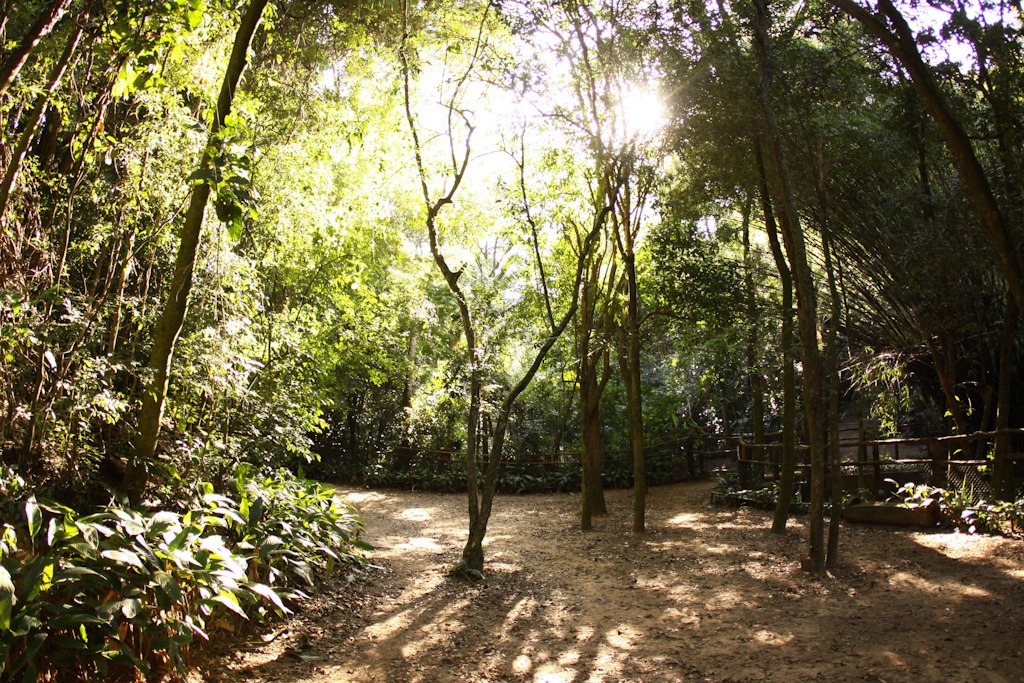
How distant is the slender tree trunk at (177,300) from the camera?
4805 mm

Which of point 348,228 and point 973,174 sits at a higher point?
point 348,228

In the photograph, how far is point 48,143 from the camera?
6379 millimetres

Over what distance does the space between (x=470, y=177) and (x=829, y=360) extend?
5.12 m

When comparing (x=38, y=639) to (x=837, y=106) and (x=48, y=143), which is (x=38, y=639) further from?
(x=837, y=106)

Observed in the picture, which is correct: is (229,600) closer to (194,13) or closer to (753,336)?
(194,13)

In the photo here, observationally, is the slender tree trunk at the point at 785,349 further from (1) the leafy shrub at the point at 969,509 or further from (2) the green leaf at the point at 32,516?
(2) the green leaf at the point at 32,516

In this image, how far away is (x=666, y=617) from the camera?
579 cm

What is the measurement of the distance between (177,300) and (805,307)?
5.73m

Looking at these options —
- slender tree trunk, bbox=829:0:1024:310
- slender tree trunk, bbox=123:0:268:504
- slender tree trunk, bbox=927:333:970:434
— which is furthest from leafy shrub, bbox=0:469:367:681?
slender tree trunk, bbox=927:333:970:434

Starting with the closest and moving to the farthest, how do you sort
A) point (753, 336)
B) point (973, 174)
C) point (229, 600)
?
point (229, 600), point (973, 174), point (753, 336)

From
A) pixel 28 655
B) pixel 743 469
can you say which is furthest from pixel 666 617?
pixel 743 469

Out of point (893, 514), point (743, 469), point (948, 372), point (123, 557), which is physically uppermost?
point (948, 372)

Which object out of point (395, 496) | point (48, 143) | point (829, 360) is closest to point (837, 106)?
point (829, 360)

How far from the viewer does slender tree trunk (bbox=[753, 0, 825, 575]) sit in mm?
6770
